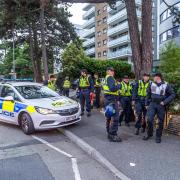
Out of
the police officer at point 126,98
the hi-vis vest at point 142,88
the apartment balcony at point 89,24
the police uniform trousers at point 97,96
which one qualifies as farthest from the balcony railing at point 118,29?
the hi-vis vest at point 142,88

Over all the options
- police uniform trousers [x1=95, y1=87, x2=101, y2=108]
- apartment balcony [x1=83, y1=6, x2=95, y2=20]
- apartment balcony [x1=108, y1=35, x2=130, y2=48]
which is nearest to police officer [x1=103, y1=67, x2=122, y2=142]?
police uniform trousers [x1=95, y1=87, x2=101, y2=108]

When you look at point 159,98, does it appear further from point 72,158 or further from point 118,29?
point 118,29

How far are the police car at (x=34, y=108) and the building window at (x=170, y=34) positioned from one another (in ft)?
79.3

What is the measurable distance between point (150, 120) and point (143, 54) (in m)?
4.56

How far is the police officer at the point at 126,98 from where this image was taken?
29.9 ft

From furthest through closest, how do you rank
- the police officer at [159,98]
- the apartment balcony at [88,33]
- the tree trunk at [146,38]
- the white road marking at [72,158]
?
the apartment balcony at [88,33], the tree trunk at [146,38], the police officer at [159,98], the white road marking at [72,158]

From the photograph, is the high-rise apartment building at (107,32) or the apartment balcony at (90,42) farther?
the apartment balcony at (90,42)

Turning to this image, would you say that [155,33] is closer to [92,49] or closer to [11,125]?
[92,49]

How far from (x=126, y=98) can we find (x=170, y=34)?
27.2 meters

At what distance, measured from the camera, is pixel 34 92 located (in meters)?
9.98

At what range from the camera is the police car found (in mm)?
8648

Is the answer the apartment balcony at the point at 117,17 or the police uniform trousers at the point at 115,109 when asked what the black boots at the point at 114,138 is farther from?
the apartment balcony at the point at 117,17

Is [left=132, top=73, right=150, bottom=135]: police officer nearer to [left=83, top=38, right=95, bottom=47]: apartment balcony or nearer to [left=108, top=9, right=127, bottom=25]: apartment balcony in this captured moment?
[left=108, top=9, right=127, bottom=25]: apartment balcony

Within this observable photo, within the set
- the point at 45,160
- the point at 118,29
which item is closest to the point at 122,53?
the point at 118,29
